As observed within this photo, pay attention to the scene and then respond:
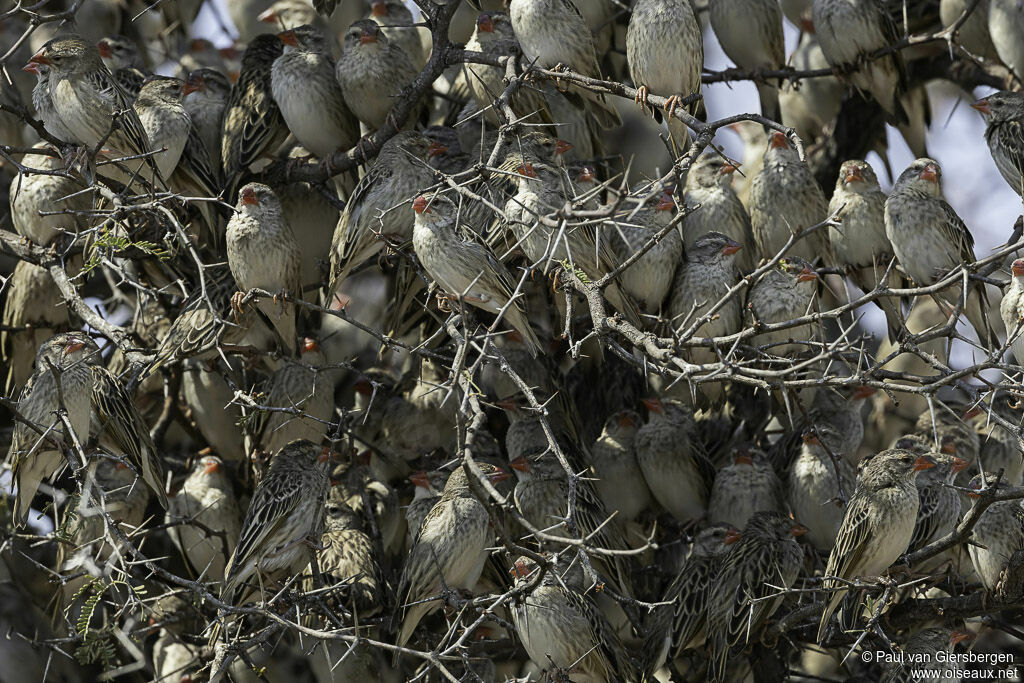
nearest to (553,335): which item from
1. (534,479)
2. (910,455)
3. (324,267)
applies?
(534,479)

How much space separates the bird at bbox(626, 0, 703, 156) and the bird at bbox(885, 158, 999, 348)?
1.10m

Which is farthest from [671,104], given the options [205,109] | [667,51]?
[205,109]

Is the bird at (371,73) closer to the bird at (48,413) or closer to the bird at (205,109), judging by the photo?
the bird at (205,109)

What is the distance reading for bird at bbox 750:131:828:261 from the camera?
662cm

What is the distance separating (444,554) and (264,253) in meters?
1.71

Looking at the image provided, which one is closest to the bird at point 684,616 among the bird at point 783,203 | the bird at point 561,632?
the bird at point 561,632

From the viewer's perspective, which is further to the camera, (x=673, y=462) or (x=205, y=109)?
(x=205, y=109)

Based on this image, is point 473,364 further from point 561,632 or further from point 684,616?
Result: point 684,616

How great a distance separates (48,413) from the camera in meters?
5.20

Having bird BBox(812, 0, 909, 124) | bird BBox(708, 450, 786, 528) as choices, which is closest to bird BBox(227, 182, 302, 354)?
bird BBox(708, 450, 786, 528)

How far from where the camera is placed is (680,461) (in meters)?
6.66

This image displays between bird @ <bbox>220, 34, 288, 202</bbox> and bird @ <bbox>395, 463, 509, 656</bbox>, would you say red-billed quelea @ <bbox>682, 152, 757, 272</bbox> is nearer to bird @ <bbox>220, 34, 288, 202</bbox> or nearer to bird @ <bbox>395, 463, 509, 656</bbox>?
bird @ <bbox>395, 463, 509, 656</bbox>

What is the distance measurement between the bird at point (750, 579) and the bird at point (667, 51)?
1880 millimetres

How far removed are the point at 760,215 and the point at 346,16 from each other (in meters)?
3.77
